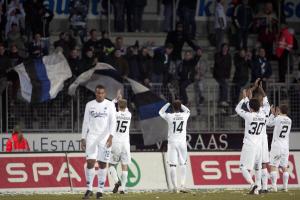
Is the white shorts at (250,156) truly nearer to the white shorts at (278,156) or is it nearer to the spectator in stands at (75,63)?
the white shorts at (278,156)

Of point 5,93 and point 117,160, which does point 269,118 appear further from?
point 5,93

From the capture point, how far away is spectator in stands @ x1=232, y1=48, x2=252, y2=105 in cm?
3738

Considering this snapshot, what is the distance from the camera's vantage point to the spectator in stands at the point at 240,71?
123ft

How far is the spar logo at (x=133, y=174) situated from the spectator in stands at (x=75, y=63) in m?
4.41

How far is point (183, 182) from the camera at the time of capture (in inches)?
1230

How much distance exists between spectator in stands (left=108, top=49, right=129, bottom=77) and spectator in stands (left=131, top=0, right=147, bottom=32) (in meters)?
3.73

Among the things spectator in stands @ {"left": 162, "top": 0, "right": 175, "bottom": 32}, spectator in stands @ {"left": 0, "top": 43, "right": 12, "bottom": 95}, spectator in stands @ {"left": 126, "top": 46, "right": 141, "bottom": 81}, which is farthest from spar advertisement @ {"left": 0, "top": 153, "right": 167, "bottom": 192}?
spectator in stands @ {"left": 162, "top": 0, "right": 175, "bottom": 32}

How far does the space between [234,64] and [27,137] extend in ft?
24.4

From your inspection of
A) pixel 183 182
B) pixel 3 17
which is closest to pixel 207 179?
pixel 183 182

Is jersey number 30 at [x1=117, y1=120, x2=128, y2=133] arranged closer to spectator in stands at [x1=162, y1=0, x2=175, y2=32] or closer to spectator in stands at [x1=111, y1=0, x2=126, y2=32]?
spectator in stands at [x1=111, y1=0, x2=126, y2=32]

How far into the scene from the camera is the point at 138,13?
4038 centimetres

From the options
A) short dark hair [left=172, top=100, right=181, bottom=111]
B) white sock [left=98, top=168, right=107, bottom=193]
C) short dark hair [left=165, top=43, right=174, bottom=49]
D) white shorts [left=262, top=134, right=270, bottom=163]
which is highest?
short dark hair [left=165, top=43, right=174, bottom=49]

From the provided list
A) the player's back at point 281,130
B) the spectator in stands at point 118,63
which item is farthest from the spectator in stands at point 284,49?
the player's back at point 281,130

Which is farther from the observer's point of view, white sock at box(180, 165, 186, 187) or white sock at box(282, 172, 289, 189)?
white sock at box(282, 172, 289, 189)
